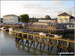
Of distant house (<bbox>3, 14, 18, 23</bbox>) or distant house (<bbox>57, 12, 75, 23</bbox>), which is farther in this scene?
distant house (<bbox>3, 14, 18, 23</bbox>)

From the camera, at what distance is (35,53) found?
1502cm

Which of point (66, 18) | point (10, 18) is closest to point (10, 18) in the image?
point (10, 18)

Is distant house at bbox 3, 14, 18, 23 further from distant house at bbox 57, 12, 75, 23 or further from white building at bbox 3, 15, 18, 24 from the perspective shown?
distant house at bbox 57, 12, 75, 23

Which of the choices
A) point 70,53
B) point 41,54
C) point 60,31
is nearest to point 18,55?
point 41,54

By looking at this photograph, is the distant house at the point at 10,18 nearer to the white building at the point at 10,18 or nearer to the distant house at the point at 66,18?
the white building at the point at 10,18

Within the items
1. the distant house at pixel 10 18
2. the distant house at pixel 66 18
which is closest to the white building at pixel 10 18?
the distant house at pixel 10 18

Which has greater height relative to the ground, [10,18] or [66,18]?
[10,18]

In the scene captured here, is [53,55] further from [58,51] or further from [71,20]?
[71,20]

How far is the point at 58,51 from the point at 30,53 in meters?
4.17

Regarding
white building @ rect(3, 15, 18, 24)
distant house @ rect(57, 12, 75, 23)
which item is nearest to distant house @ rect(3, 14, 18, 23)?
white building @ rect(3, 15, 18, 24)

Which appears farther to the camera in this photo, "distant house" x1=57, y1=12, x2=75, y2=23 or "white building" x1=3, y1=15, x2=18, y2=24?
"white building" x1=3, y1=15, x2=18, y2=24

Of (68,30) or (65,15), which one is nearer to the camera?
(68,30)

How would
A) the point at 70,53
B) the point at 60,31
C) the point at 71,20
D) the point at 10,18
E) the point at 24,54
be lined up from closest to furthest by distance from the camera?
1. the point at 70,53
2. the point at 24,54
3. the point at 60,31
4. the point at 71,20
5. the point at 10,18

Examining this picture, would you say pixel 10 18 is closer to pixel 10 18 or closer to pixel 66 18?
pixel 10 18
